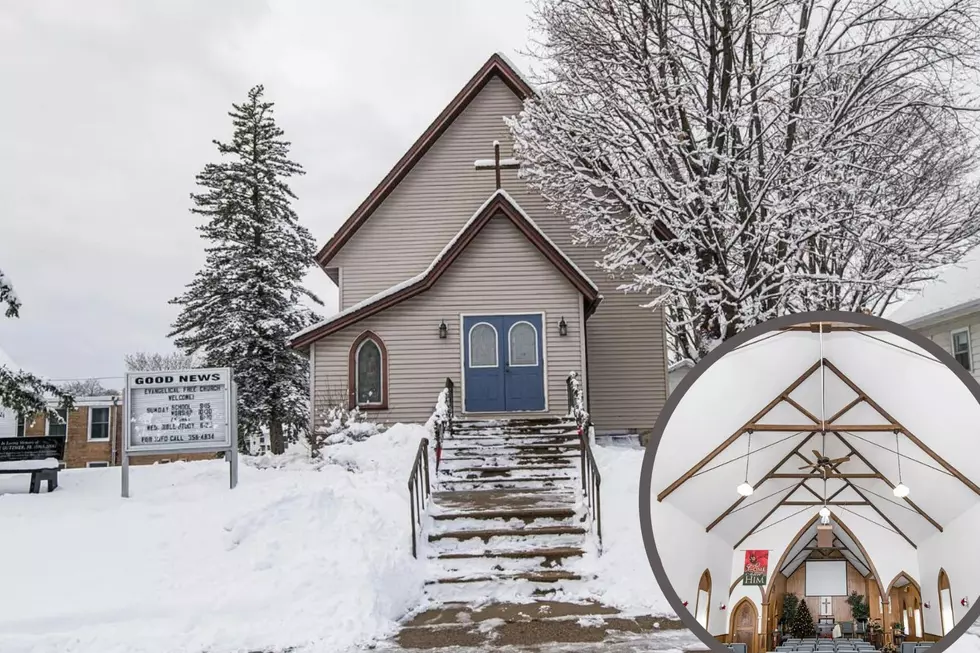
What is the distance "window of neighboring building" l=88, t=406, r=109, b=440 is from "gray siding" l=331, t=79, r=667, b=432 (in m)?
24.8

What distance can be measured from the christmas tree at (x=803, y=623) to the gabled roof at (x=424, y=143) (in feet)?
64.0

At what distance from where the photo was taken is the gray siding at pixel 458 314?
702 inches

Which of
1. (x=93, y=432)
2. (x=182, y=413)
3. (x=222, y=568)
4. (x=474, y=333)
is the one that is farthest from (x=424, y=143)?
(x=93, y=432)

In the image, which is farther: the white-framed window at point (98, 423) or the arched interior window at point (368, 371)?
the white-framed window at point (98, 423)

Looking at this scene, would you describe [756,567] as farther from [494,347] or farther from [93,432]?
[93,432]

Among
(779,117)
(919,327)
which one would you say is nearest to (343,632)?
(779,117)

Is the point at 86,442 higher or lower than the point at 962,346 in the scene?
lower

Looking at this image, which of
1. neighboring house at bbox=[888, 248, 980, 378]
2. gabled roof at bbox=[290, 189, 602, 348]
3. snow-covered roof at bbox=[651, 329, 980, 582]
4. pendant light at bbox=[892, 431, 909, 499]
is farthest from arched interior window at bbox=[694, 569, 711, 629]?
neighboring house at bbox=[888, 248, 980, 378]

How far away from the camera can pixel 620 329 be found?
20.3 meters

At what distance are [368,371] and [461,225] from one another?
188 inches

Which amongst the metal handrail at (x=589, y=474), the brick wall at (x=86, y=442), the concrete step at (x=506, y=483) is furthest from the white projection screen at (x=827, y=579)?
the brick wall at (x=86, y=442)

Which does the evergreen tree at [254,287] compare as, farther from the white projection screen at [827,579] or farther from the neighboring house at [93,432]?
the white projection screen at [827,579]

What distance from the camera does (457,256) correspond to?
58.5ft

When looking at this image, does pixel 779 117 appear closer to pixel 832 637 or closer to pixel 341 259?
pixel 341 259
